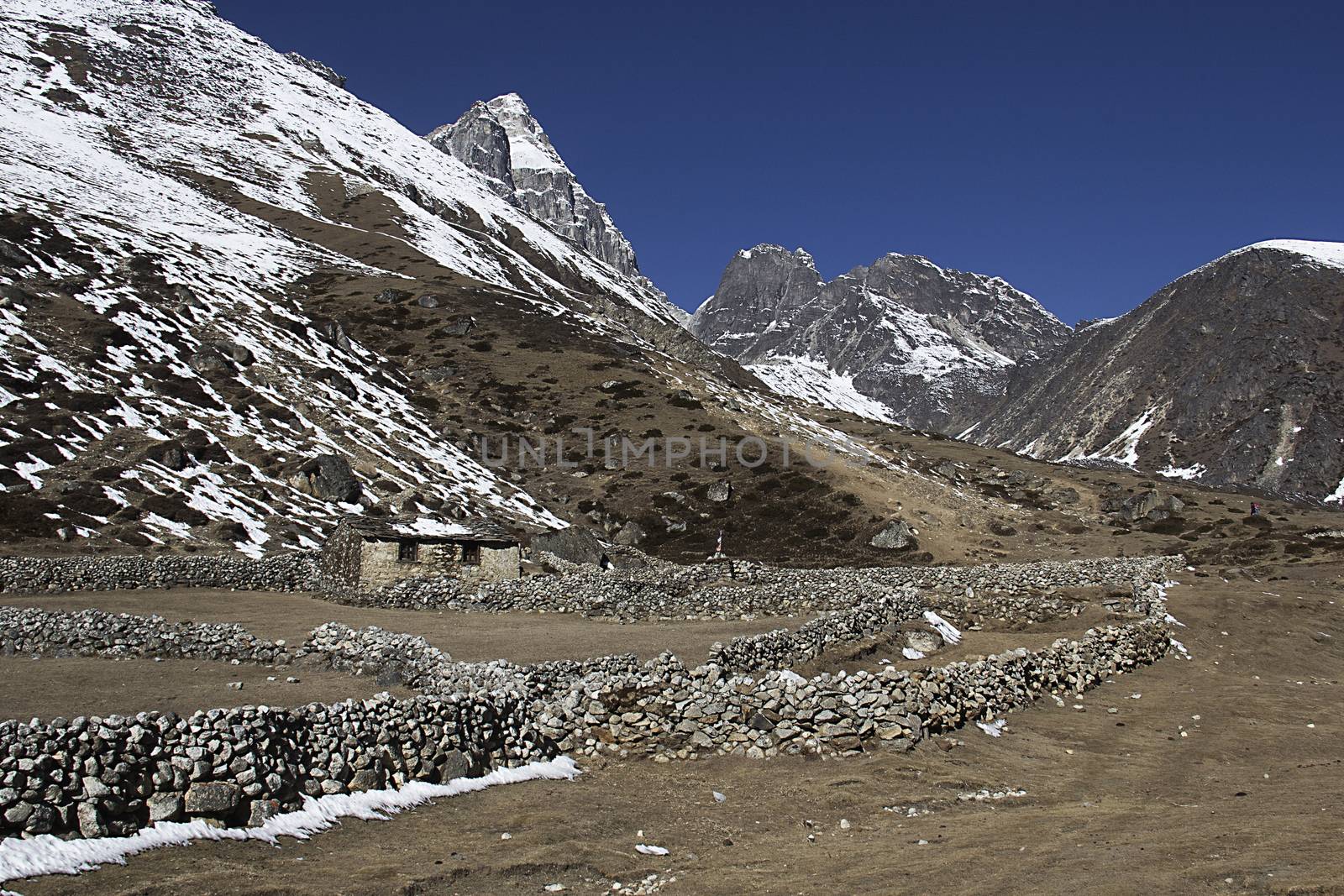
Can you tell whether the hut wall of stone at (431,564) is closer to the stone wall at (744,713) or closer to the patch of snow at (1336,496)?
the stone wall at (744,713)

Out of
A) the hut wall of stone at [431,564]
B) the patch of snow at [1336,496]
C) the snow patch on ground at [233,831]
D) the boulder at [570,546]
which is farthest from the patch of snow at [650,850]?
the patch of snow at [1336,496]

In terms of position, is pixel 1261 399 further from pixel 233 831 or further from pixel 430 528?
pixel 233 831

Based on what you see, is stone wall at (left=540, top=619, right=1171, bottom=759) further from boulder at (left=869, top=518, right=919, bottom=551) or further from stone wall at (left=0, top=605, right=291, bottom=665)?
boulder at (left=869, top=518, right=919, bottom=551)

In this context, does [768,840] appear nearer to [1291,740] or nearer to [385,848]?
Answer: [385,848]

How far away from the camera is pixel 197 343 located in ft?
259

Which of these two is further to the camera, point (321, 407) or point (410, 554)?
point (321, 407)

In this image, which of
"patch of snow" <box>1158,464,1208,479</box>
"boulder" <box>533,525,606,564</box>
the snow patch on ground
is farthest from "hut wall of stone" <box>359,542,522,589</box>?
"patch of snow" <box>1158,464,1208,479</box>

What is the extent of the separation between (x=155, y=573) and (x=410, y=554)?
10484 millimetres

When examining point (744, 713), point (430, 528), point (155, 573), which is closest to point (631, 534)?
point (430, 528)

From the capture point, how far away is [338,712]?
13.1 meters

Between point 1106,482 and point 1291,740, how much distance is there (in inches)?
3197

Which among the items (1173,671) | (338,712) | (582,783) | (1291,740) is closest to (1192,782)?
(1291,740)

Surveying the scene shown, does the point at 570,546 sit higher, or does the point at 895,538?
the point at 570,546

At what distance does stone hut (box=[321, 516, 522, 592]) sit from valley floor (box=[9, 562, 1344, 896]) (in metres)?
24.1
